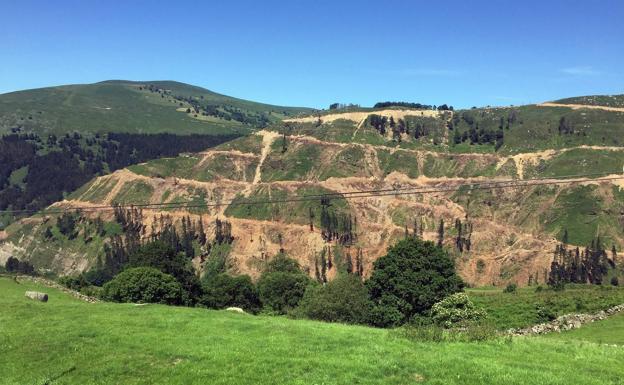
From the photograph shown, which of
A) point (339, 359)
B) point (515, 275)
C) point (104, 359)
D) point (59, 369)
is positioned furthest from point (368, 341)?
point (515, 275)

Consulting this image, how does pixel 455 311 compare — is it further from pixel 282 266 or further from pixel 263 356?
pixel 282 266

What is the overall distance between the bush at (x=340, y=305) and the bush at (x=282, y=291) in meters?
21.6

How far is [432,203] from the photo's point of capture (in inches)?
6969

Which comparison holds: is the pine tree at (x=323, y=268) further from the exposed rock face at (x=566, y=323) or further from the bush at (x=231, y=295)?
the exposed rock face at (x=566, y=323)

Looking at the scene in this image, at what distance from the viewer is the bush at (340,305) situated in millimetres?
60031

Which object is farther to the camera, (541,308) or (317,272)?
(317,272)

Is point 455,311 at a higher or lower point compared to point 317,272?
higher

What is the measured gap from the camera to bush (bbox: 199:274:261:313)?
81000 millimetres

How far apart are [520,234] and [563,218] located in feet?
45.2

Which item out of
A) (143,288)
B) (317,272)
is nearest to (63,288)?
(143,288)

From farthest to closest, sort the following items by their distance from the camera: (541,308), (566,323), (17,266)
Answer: (17,266)
(541,308)
(566,323)

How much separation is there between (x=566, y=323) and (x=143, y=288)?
46.8 meters

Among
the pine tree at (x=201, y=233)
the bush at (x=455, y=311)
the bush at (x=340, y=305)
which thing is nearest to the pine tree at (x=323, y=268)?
the pine tree at (x=201, y=233)

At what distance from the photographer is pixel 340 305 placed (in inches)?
2378
